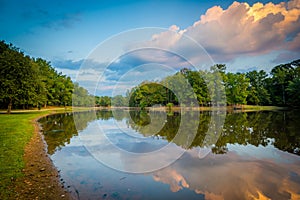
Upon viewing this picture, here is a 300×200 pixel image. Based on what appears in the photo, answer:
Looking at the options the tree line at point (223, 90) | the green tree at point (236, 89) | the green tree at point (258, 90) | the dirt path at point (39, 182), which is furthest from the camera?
the green tree at point (258, 90)

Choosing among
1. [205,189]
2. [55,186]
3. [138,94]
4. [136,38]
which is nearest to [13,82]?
[136,38]

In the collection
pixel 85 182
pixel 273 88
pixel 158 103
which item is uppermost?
pixel 273 88

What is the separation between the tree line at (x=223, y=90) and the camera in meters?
64.6

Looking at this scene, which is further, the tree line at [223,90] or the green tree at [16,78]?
the tree line at [223,90]

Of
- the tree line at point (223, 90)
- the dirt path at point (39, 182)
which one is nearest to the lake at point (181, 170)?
the dirt path at point (39, 182)

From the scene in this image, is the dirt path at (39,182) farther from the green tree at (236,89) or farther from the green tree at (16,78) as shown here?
the green tree at (236,89)

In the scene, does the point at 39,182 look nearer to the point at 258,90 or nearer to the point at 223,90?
the point at 223,90

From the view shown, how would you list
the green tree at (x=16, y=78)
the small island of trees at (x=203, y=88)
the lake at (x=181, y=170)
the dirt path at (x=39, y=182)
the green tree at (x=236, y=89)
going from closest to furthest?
1. the dirt path at (x=39, y=182)
2. the lake at (x=181, y=170)
3. the green tree at (x=16, y=78)
4. the small island of trees at (x=203, y=88)
5. the green tree at (x=236, y=89)

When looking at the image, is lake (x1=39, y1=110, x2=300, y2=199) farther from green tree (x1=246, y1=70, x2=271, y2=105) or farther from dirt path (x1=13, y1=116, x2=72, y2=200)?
green tree (x1=246, y1=70, x2=271, y2=105)

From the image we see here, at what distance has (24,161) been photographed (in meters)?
8.11

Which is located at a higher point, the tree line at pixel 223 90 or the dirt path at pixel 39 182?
the tree line at pixel 223 90

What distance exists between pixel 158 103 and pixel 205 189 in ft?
236

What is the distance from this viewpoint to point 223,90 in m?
65.2

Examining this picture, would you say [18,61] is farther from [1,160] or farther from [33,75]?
[1,160]
